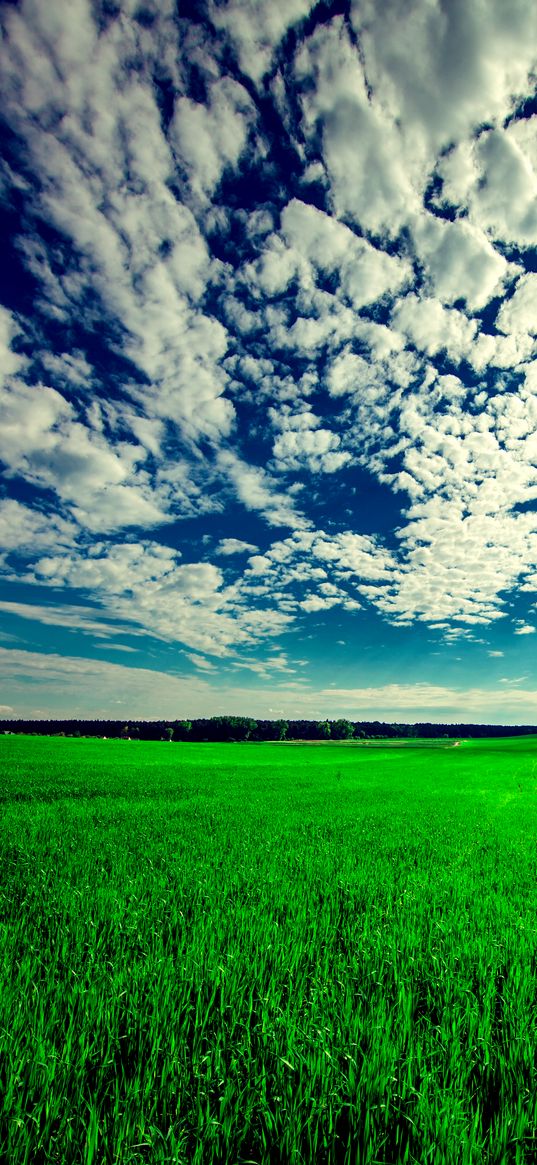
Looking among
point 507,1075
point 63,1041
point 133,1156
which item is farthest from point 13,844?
point 507,1075

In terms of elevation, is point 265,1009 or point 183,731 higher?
point 265,1009

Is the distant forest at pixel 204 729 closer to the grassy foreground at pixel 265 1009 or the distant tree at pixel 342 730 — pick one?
the distant tree at pixel 342 730

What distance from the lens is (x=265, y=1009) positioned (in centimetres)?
386

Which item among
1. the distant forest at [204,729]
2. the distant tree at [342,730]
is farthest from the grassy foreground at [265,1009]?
the distant tree at [342,730]

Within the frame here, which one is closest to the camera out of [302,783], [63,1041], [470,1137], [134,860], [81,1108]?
[470,1137]

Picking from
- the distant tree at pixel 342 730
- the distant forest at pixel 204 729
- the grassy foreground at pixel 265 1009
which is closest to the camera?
the grassy foreground at pixel 265 1009

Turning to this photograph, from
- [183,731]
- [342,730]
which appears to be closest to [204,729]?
[183,731]

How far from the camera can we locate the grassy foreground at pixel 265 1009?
274 centimetres

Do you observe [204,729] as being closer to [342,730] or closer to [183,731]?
[183,731]

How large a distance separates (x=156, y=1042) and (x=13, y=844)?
8.53 m

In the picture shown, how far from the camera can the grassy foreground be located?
2.74m

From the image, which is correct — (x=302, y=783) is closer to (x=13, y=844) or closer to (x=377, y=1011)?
(x=13, y=844)

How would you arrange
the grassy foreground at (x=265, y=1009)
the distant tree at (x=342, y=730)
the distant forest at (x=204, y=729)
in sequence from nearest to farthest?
the grassy foreground at (x=265, y=1009), the distant forest at (x=204, y=729), the distant tree at (x=342, y=730)

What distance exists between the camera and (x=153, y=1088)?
3.11 m
